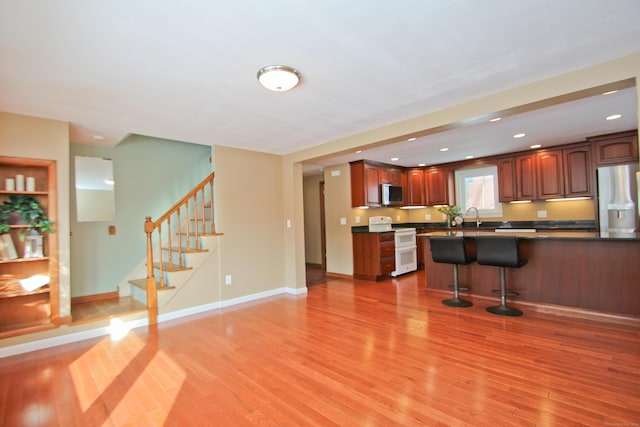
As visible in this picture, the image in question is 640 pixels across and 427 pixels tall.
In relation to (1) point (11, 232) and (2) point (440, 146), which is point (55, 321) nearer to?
(1) point (11, 232)

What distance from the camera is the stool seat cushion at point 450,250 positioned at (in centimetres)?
396

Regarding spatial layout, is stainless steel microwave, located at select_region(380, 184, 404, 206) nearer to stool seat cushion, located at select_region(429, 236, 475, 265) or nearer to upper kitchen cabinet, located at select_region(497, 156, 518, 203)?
upper kitchen cabinet, located at select_region(497, 156, 518, 203)

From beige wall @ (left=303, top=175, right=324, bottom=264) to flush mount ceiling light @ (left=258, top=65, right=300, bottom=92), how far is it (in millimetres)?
5025

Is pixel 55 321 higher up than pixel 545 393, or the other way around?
pixel 55 321

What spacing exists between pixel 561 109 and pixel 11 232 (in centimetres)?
588

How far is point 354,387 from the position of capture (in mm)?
2201

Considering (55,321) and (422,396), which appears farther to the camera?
(55,321)

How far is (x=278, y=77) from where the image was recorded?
232cm

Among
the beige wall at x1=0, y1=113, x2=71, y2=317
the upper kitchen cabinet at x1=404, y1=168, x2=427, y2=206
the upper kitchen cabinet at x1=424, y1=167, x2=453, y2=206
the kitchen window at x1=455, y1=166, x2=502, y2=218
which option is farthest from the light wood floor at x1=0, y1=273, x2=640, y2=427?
the upper kitchen cabinet at x1=404, y1=168, x2=427, y2=206

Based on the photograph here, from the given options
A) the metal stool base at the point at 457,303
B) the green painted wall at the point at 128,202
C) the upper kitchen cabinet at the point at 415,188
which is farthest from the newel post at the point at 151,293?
the upper kitchen cabinet at the point at 415,188

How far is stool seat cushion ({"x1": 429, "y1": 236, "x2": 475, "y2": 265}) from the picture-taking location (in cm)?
396

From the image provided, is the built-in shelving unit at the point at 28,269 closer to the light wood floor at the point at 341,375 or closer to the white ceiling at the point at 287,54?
the light wood floor at the point at 341,375

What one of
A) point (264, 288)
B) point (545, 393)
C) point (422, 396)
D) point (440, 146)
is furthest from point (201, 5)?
point (440, 146)

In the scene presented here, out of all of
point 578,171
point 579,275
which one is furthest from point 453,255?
point 578,171
